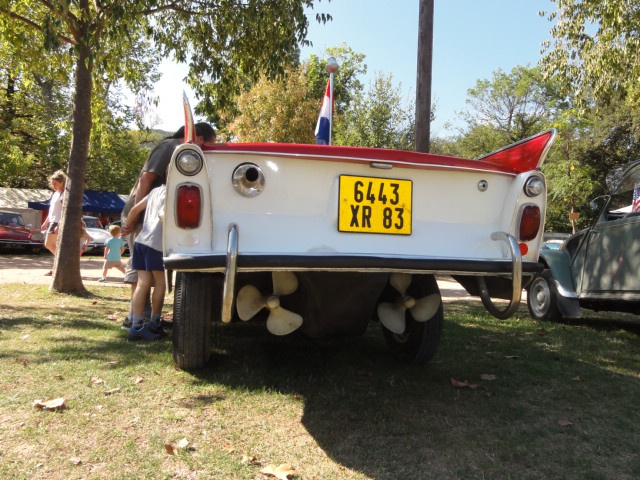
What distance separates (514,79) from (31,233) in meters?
32.7

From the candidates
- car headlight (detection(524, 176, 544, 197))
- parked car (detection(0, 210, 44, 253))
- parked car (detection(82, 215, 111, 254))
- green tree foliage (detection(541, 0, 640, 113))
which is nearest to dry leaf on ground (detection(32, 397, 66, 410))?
car headlight (detection(524, 176, 544, 197))

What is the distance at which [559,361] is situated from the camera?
13.8ft

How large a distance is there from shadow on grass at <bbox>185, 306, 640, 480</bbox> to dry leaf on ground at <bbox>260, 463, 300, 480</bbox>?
0.79 ft

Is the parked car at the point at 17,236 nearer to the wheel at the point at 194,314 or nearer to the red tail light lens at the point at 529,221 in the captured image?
the wheel at the point at 194,314

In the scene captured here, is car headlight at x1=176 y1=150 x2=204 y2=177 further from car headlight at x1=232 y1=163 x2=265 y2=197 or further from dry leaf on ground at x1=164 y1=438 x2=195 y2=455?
dry leaf on ground at x1=164 y1=438 x2=195 y2=455

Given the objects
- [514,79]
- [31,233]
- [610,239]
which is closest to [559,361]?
[610,239]

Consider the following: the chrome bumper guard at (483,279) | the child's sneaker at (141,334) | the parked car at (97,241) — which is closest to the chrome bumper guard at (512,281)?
the chrome bumper guard at (483,279)

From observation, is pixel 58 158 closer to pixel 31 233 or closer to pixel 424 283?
pixel 31 233

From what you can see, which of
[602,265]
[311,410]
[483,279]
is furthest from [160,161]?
[602,265]

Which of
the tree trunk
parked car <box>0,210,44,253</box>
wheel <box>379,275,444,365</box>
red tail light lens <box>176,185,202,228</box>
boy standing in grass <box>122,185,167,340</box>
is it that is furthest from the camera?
parked car <box>0,210,44,253</box>

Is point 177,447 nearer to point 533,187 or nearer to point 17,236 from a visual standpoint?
point 533,187

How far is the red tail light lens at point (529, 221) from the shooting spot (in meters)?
3.04

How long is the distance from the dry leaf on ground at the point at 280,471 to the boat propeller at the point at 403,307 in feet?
4.15

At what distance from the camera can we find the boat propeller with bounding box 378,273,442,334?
3283 millimetres
